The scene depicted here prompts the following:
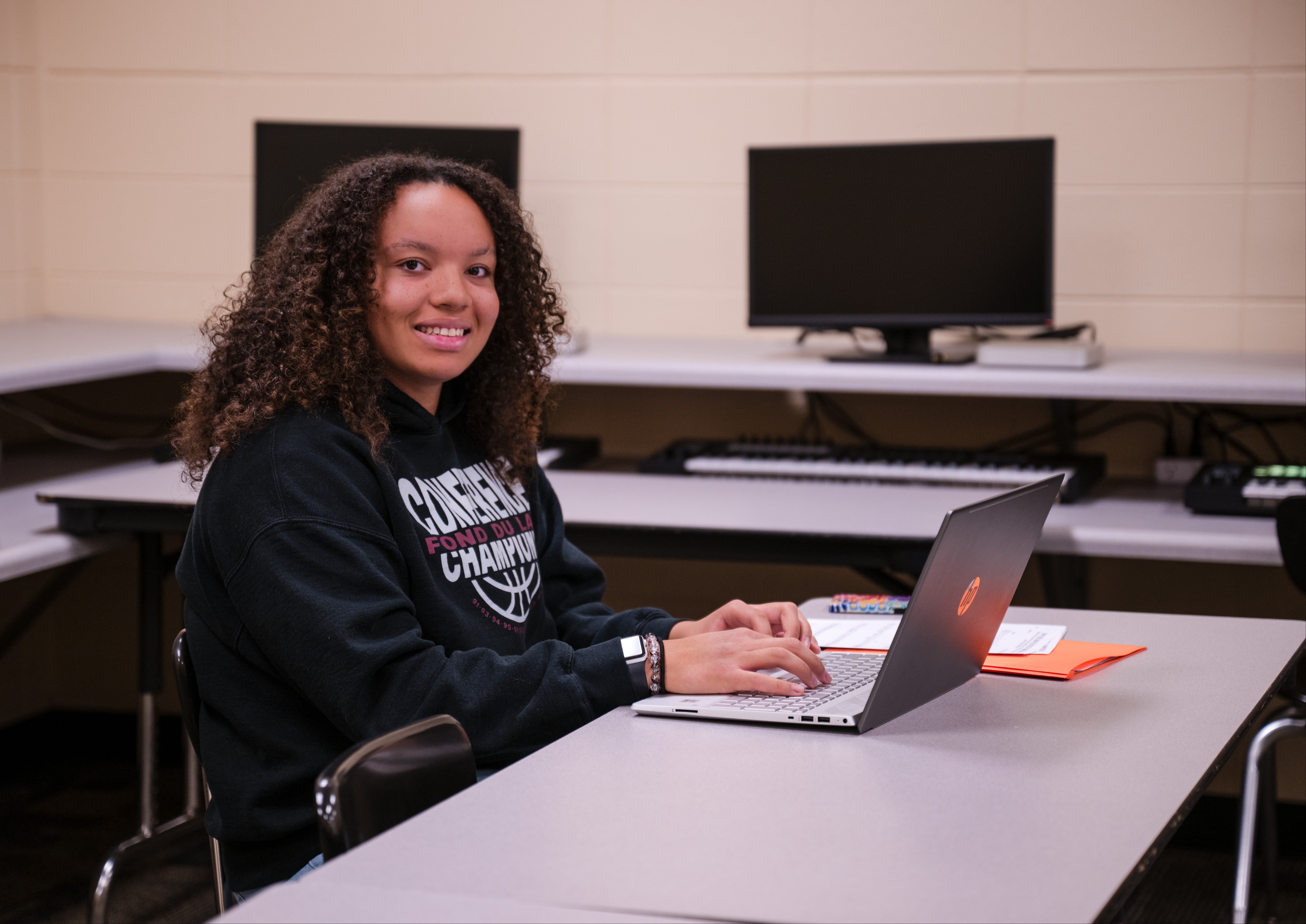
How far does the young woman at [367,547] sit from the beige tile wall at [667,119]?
165 cm

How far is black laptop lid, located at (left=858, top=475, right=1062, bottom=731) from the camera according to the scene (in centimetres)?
125

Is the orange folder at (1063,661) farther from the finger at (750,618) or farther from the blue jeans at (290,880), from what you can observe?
the blue jeans at (290,880)

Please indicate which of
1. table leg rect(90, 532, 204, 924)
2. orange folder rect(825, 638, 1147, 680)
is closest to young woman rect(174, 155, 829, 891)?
orange folder rect(825, 638, 1147, 680)

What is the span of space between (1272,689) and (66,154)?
3228mm

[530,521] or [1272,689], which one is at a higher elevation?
[530,521]

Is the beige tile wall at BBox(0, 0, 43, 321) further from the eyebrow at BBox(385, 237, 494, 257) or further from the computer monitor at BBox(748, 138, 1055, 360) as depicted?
the eyebrow at BBox(385, 237, 494, 257)

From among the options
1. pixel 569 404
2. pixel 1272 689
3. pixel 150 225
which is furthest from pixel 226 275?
pixel 1272 689

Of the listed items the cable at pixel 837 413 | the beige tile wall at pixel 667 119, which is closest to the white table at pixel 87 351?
the beige tile wall at pixel 667 119

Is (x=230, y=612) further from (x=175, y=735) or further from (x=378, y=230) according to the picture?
(x=175, y=735)

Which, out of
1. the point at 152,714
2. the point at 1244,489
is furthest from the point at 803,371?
the point at 152,714

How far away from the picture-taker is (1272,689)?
1.51 m

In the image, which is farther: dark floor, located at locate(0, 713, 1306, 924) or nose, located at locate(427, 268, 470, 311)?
dark floor, located at locate(0, 713, 1306, 924)

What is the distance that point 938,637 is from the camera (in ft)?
4.38

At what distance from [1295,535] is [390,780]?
158cm
